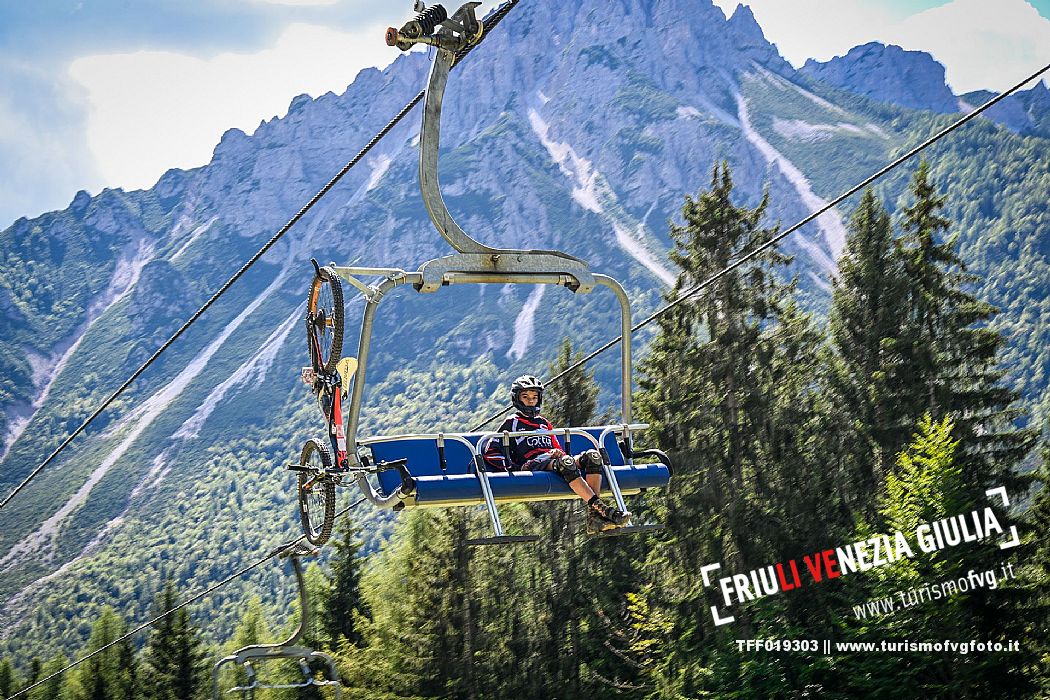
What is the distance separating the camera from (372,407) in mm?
181750

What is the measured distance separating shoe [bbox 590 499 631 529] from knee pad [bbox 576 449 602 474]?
23 cm

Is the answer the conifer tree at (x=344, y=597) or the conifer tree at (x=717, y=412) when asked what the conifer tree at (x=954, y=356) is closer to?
the conifer tree at (x=717, y=412)

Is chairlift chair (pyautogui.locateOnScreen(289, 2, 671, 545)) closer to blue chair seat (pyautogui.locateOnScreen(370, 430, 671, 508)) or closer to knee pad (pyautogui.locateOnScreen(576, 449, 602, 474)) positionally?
blue chair seat (pyautogui.locateOnScreen(370, 430, 671, 508))

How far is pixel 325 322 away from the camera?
9.51m

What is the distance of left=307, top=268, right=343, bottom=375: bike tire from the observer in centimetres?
923

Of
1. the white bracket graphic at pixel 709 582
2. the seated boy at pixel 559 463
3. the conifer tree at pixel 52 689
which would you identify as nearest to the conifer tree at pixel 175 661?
the conifer tree at pixel 52 689

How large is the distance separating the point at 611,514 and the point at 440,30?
10.9 ft

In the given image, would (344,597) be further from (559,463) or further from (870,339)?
(559,463)

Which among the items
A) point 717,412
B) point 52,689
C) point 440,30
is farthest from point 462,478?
point 52,689

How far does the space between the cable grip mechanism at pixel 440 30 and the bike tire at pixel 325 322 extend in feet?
5.66

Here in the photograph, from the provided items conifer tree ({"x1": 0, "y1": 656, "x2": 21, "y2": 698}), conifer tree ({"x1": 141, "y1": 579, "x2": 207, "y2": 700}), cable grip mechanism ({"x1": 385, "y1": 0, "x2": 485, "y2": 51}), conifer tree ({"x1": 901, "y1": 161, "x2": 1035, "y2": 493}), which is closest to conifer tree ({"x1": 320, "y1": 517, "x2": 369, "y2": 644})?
conifer tree ({"x1": 141, "y1": 579, "x2": 207, "y2": 700})

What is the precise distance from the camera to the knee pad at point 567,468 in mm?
8719

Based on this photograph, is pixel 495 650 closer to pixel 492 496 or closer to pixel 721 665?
pixel 721 665

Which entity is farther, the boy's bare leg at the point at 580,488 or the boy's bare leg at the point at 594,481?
the boy's bare leg at the point at 594,481
